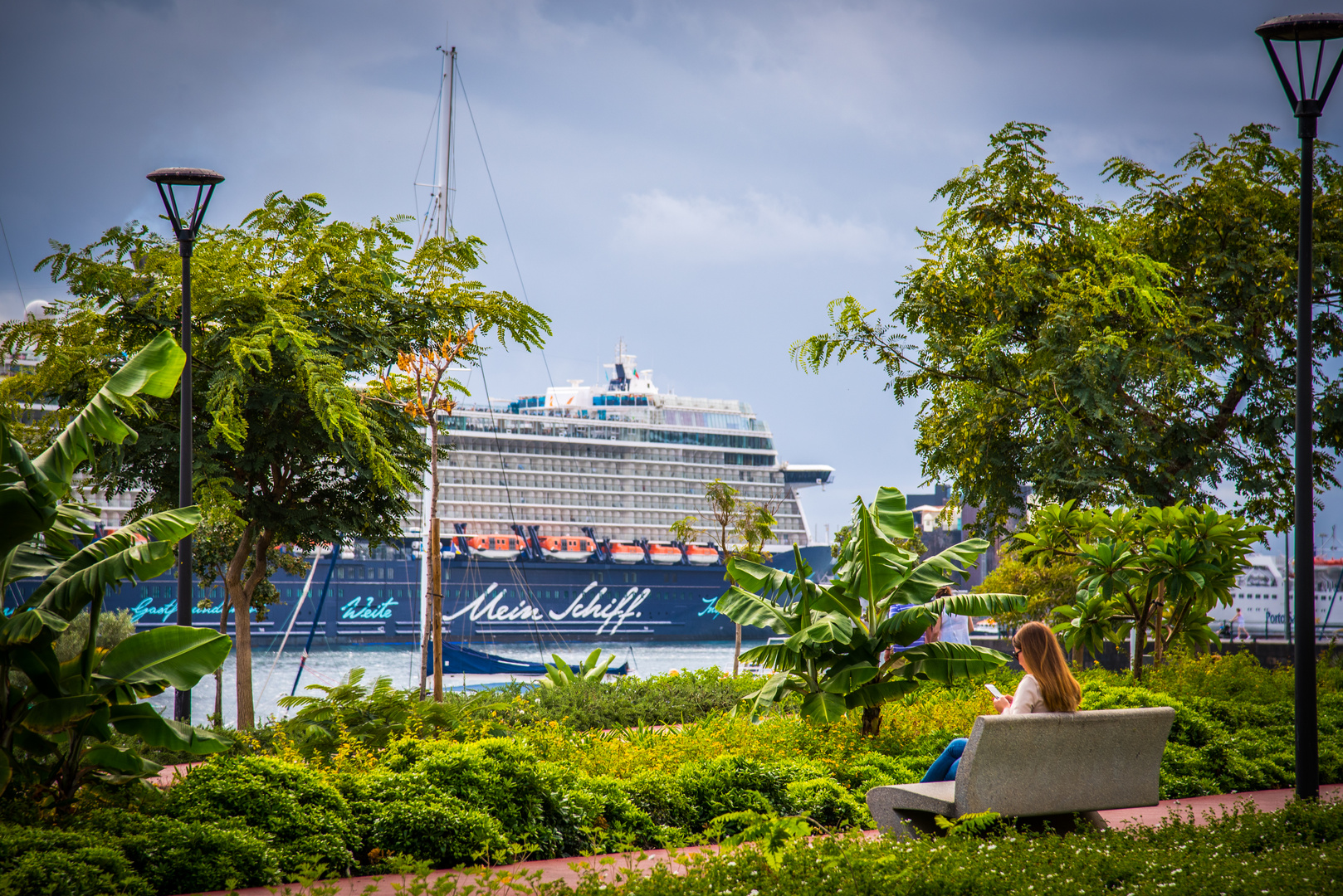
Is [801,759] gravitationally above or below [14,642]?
below

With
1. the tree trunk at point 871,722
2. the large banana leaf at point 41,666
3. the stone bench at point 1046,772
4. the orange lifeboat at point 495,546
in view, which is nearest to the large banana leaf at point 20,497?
the large banana leaf at point 41,666

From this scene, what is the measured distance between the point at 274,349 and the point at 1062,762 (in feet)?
23.6

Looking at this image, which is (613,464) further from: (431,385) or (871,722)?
(871,722)

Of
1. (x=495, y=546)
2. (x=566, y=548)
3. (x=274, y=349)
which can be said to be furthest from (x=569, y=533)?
(x=274, y=349)

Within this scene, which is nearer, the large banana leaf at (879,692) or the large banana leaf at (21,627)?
the large banana leaf at (21,627)

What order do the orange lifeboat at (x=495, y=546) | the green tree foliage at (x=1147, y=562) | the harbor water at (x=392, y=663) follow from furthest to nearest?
the orange lifeboat at (x=495, y=546) → the harbor water at (x=392, y=663) → the green tree foliage at (x=1147, y=562)

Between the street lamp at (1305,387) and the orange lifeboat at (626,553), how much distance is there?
1602 inches

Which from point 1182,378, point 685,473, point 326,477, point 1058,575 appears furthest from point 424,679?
point 685,473

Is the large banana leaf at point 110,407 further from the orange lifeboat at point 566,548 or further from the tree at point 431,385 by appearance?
the orange lifeboat at point 566,548

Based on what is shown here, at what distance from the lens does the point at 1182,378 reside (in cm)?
1017

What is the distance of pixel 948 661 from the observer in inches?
245

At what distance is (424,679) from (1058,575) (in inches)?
446

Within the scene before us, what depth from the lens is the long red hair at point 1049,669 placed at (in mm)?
4559

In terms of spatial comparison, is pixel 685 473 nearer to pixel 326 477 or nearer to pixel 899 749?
pixel 326 477
